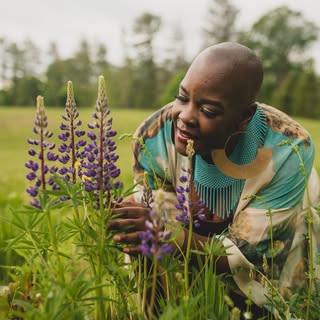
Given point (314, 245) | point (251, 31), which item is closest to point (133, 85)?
point (251, 31)

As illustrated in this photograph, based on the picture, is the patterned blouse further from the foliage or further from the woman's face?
the foliage

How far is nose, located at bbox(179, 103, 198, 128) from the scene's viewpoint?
213cm

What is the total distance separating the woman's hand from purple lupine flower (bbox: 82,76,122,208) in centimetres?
8

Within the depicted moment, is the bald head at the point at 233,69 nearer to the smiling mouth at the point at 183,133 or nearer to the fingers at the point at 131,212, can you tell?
the smiling mouth at the point at 183,133

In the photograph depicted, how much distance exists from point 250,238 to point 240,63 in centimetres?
79

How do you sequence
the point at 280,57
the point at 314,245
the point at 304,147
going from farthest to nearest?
the point at 280,57, the point at 314,245, the point at 304,147

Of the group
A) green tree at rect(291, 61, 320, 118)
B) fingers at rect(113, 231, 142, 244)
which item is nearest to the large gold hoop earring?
fingers at rect(113, 231, 142, 244)

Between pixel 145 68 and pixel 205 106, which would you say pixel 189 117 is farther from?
pixel 145 68

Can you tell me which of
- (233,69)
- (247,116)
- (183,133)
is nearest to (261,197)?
(247,116)

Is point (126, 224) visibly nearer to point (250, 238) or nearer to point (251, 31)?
point (250, 238)

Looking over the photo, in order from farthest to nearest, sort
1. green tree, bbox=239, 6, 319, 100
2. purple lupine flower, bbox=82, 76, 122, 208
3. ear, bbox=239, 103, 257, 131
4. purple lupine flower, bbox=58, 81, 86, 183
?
green tree, bbox=239, 6, 319, 100 < ear, bbox=239, 103, 257, 131 < purple lupine flower, bbox=58, 81, 86, 183 < purple lupine flower, bbox=82, 76, 122, 208

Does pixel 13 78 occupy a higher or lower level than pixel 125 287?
lower

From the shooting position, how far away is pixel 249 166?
2.46m

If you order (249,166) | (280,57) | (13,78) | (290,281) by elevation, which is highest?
(249,166)
